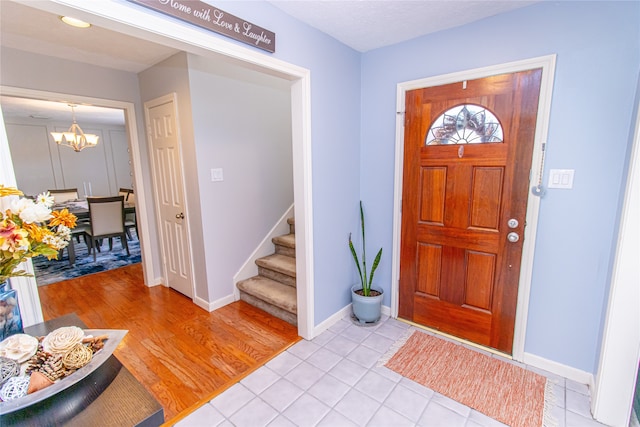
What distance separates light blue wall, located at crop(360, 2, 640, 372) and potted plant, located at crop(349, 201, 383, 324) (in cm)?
107

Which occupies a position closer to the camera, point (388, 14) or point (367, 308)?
point (388, 14)

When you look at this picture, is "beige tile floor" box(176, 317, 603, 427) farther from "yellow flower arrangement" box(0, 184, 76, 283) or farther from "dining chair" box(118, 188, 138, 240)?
"dining chair" box(118, 188, 138, 240)

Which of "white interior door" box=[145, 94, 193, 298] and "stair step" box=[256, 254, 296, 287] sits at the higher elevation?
"white interior door" box=[145, 94, 193, 298]

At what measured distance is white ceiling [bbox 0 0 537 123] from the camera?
1.77m

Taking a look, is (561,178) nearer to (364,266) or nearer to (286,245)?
(364,266)

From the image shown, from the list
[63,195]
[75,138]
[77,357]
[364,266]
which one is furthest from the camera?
[63,195]

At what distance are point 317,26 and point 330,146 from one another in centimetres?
83

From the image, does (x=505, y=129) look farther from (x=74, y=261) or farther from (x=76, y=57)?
(x=74, y=261)

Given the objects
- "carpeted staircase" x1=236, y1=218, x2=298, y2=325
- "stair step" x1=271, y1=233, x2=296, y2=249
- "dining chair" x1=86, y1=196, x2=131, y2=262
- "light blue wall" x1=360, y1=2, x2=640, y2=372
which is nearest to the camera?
"light blue wall" x1=360, y1=2, x2=640, y2=372

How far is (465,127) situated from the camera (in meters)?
2.07

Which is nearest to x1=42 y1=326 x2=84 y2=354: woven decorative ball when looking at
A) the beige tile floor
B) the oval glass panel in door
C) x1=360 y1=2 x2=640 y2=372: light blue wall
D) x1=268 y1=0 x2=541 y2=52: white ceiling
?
the beige tile floor

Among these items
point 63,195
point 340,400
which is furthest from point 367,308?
point 63,195

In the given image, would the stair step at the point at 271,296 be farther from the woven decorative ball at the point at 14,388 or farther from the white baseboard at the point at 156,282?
the woven decorative ball at the point at 14,388

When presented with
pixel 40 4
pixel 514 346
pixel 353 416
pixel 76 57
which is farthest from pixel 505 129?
pixel 76 57
